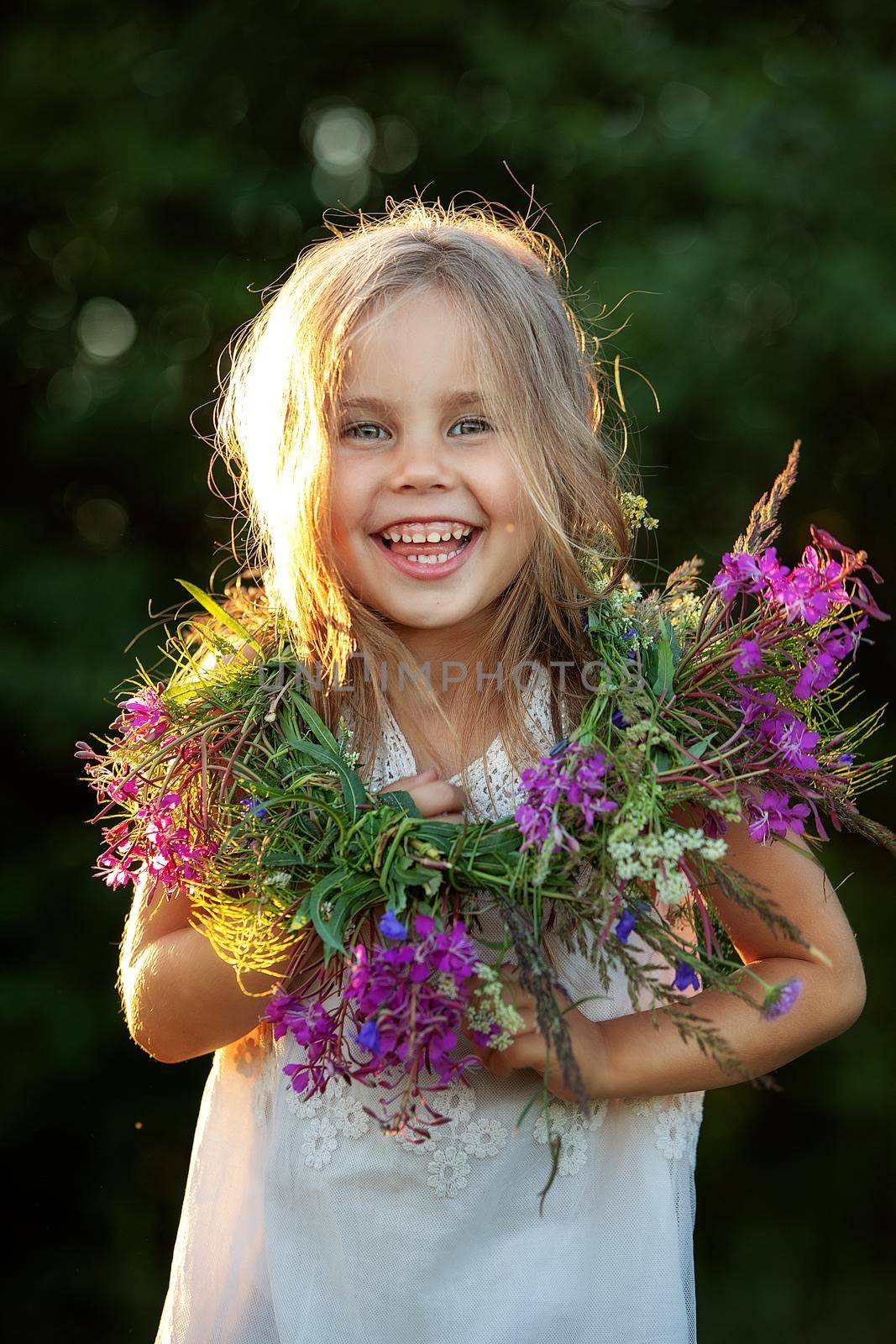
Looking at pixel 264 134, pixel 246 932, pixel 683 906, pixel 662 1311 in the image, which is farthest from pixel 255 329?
pixel 264 134

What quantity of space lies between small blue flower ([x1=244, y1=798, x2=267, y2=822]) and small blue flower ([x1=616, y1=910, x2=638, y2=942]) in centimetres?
41

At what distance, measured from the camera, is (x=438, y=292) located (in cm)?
158

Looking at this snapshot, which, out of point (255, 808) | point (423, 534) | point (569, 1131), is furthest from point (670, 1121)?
point (423, 534)

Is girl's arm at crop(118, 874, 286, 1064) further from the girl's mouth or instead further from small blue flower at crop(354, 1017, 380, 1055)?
the girl's mouth

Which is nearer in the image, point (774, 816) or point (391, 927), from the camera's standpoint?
point (391, 927)

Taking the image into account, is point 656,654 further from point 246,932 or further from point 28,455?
point 28,455

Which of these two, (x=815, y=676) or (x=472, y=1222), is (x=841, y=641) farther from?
(x=472, y=1222)

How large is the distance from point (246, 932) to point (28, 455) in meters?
2.20

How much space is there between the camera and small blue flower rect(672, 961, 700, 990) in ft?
4.28

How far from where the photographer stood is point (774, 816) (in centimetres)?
149

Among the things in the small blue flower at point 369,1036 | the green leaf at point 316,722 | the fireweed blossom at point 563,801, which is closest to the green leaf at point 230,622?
the green leaf at point 316,722

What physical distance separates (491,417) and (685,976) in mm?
705

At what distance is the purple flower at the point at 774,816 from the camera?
58.1 inches

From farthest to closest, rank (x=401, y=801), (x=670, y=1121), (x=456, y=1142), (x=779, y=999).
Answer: (x=670, y=1121)
(x=456, y=1142)
(x=401, y=801)
(x=779, y=999)
